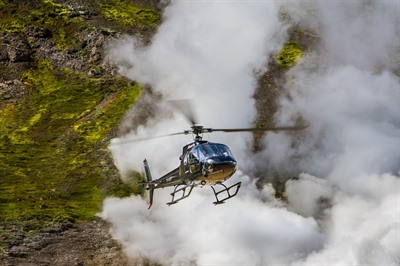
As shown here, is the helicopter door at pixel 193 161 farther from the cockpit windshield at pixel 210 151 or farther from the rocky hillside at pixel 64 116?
the rocky hillside at pixel 64 116

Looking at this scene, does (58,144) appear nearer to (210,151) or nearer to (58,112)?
(58,112)

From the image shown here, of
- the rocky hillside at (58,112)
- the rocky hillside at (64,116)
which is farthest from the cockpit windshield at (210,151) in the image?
the rocky hillside at (58,112)

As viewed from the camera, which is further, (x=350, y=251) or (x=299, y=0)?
(x=299, y=0)

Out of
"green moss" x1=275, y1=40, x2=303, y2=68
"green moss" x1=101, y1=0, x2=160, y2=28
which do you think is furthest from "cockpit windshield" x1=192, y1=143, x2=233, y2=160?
"green moss" x1=101, y1=0, x2=160, y2=28

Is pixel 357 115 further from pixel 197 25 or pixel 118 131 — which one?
pixel 118 131

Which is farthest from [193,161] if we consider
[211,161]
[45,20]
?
[45,20]

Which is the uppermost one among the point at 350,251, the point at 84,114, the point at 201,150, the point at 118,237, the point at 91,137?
the point at 84,114

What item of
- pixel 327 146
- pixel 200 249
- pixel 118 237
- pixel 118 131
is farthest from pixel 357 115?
pixel 118 237
